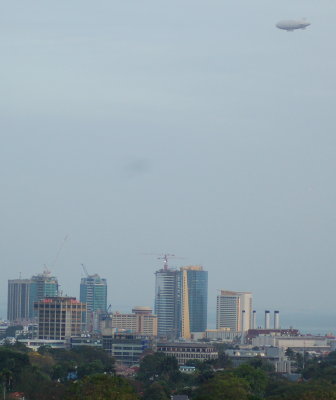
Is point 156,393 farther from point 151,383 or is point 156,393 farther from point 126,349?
point 126,349

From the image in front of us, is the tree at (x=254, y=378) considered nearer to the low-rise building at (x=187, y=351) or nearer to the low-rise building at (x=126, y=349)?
the low-rise building at (x=187, y=351)

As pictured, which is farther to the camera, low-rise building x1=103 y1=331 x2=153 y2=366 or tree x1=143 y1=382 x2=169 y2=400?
low-rise building x1=103 y1=331 x2=153 y2=366

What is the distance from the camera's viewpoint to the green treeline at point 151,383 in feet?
239

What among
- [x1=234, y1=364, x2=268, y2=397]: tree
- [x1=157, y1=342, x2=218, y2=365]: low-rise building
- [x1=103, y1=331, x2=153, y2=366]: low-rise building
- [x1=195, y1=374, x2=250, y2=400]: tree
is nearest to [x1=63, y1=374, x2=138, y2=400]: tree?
[x1=195, y1=374, x2=250, y2=400]: tree

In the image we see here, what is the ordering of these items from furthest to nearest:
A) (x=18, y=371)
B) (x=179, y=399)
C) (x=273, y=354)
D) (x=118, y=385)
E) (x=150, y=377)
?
(x=273, y=354)
(x=150, y=377)
(x=18, y=371)
(x=179, y=399)
(x=118, y=385)

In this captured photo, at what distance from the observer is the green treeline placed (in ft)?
239

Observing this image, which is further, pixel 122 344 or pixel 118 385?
pixel 122 344

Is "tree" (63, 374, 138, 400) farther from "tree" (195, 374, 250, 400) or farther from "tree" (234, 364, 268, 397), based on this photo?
"tree" (234, 364, 268, 397)

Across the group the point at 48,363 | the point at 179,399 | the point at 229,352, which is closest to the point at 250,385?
the point at 179,399

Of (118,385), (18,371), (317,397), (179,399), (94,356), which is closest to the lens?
(317,397)

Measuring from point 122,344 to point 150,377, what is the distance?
218 feet

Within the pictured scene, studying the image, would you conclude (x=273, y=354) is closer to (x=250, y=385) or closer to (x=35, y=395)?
(x=250, y=385)

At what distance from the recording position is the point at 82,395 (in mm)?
70375

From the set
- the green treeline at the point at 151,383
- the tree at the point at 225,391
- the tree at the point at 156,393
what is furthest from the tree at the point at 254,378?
the tree at the point at 225,391
